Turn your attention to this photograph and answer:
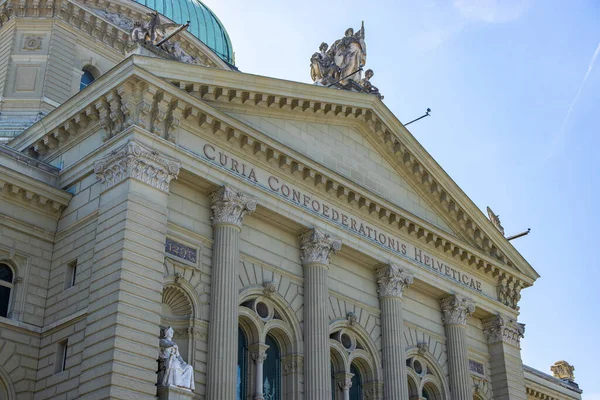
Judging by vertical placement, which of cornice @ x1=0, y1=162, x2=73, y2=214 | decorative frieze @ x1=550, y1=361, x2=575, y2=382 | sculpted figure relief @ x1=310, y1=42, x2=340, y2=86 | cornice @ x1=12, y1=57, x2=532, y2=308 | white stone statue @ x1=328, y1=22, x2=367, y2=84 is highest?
white stone statue @ x1=328, y1=22, x2=367, y2=84

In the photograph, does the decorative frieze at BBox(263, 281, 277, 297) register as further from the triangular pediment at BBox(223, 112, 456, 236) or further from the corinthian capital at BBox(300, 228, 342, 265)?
the triangular pediment at BBox(223, 112, 456, 236)

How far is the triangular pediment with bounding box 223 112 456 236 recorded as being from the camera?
28.3 m

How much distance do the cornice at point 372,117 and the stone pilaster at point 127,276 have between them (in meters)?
2.94

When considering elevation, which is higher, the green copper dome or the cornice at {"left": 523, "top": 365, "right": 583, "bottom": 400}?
the green copper dome

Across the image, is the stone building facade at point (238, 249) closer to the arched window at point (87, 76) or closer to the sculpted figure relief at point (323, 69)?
the sculpted figure relief at point (323, 69)

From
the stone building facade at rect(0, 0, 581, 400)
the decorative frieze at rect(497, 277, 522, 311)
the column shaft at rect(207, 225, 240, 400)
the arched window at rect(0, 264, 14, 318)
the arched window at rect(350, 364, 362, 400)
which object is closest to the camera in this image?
the stone building facade at rect(0, 0, 581, 400)

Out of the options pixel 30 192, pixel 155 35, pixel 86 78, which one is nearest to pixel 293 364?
pixel 30 192

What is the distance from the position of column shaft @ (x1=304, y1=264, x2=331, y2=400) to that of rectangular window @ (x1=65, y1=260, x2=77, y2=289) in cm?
709

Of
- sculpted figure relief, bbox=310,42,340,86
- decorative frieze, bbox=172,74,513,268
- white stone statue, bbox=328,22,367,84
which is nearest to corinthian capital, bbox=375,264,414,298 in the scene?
decorative frieze, bbox=172,74,513,268

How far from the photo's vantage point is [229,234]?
2489 centimetres

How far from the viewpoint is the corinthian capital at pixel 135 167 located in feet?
74.5

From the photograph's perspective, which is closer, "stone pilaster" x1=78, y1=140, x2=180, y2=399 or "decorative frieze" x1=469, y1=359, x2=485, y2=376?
"stone pilaster" x1=78, y1=140, x2=180, y2=399

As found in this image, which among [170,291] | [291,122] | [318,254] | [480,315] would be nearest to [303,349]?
[318,254]

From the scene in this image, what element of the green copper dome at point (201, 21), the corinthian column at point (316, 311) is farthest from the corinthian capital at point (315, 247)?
the green copper dome at point (201, 21)
